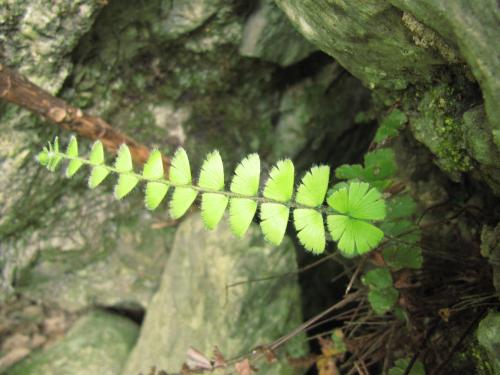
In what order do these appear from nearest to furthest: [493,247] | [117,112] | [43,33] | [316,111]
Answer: [493,247] < [43,33] < [117,112] < [316,111]

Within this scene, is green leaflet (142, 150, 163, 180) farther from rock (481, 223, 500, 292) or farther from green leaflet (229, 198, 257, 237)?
rock (481, 223, 500, 292)

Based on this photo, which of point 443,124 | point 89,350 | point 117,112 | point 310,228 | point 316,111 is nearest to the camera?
point 310,228

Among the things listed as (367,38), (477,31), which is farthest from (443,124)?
(477,31)

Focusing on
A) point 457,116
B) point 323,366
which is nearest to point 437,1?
point 457,116

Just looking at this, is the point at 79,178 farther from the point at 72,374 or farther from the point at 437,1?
the point at 437,1

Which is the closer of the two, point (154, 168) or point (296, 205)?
point (296, 205)

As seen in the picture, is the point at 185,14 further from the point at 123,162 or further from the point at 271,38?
the point at 123,162
